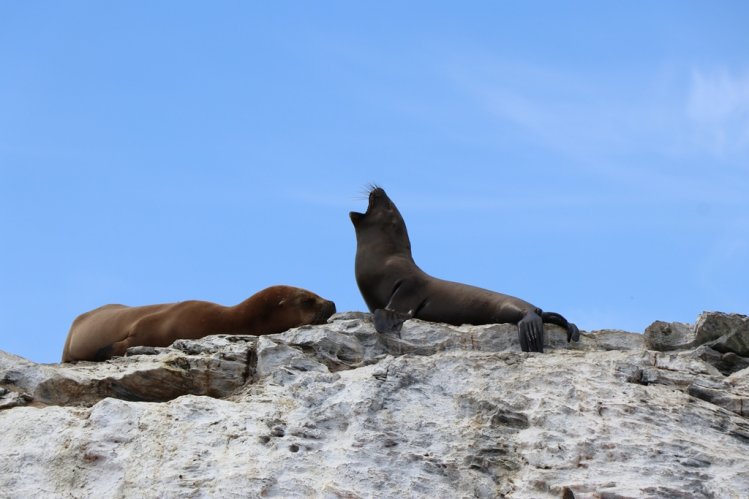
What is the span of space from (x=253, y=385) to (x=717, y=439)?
10.1ft

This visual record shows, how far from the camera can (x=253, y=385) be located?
7883 millimetres

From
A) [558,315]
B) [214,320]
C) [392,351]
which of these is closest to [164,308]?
[214,320]

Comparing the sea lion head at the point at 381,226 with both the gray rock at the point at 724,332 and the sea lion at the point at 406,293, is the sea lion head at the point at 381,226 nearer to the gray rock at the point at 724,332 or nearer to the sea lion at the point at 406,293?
the sea lion at the point at 406,293

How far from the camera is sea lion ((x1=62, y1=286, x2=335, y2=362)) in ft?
34.2

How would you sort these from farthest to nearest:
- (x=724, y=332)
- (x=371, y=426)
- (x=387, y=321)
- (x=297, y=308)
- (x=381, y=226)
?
(x=381, y=226) → (x=297, y=308) → (x=724, y=332) → (x=387, y=321) → (x=371, y=426)

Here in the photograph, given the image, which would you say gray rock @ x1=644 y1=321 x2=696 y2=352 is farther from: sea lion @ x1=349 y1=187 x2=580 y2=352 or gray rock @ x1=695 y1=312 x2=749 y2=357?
sea lion @ x1=349 y1=187 x2=580 y2=352

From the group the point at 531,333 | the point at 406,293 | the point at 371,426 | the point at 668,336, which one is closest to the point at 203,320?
the point at 406,293

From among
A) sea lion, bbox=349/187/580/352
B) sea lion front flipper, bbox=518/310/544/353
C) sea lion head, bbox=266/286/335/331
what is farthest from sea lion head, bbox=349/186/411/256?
sea lion front flipper, bbox=518/310/544/353

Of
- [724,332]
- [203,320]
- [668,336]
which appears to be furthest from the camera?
[203,320]

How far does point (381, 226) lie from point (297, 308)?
1.96 metres

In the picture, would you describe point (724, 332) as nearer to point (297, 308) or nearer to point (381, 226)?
point (297, 308)

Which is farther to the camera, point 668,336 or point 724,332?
point 668,336

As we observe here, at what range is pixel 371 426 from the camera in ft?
22.4

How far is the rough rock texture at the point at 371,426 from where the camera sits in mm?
6297
